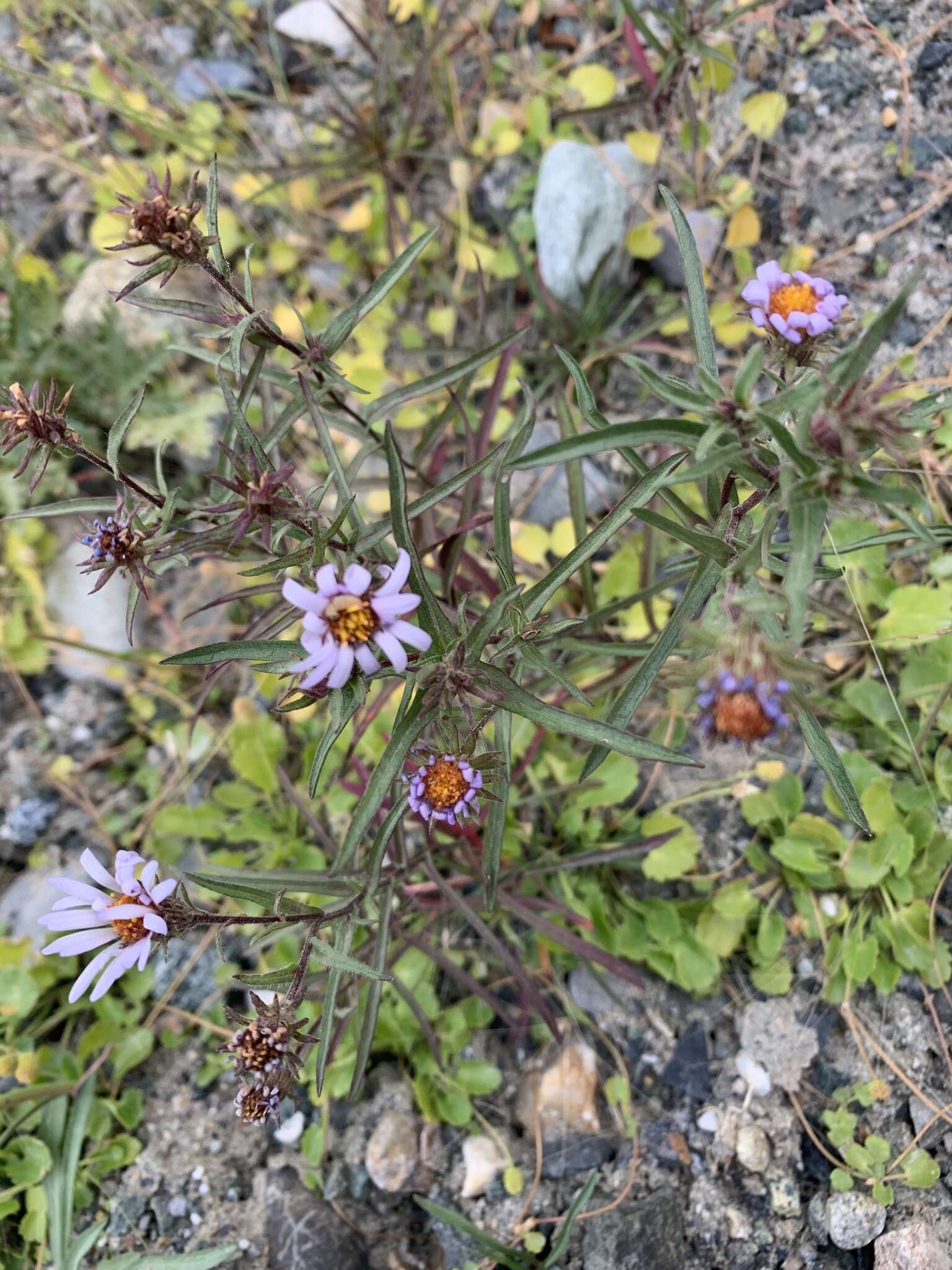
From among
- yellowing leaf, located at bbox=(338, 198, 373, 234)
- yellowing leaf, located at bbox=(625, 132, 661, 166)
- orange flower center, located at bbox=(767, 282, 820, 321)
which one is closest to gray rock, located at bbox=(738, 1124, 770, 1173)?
orange flower center, located at bbox=(767, 282, 820, 321)

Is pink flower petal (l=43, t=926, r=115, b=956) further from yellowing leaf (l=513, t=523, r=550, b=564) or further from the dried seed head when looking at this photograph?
yellowing leaf (l=513, t=523, r=550, b=564)

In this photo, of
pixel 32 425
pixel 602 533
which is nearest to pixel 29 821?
pixel 32 425

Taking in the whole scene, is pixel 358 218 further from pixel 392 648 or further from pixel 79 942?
pixel 79 942

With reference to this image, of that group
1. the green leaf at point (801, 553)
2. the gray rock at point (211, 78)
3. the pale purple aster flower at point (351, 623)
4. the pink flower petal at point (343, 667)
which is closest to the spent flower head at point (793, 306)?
the green leaf at point (801, 553)

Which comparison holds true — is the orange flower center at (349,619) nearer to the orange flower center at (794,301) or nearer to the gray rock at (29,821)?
the orange flower center at (794,301)

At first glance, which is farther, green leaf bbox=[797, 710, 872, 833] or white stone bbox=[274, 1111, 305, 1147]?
white stone bbox=[274, 1111, 305, 1147]

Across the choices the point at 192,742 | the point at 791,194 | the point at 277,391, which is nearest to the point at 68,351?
the point at 277,391
